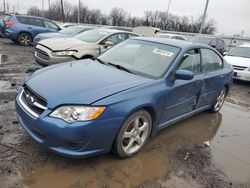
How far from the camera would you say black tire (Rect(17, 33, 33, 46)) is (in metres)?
13.3

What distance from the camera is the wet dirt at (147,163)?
279 cm

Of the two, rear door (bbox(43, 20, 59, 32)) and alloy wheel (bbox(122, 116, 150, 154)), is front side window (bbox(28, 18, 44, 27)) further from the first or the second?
alloy wheel (bbox(122, 116, 150, 154))

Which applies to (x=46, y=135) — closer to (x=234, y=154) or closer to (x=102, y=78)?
(x=102, y=78)

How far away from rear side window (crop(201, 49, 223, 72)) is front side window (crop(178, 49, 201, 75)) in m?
0.19

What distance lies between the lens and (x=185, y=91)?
153 inches

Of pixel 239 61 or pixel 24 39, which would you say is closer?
pixel 239 61

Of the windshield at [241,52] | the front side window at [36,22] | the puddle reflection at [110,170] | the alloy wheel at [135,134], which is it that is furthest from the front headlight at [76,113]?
the front side window at [36,22]

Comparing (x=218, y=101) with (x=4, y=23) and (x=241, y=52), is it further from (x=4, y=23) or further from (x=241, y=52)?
(x=4, y=23)

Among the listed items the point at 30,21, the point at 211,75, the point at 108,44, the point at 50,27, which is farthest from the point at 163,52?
the point at 50,27

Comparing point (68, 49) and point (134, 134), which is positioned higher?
point (68, 49)

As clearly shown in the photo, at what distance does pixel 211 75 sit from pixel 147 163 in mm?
2289

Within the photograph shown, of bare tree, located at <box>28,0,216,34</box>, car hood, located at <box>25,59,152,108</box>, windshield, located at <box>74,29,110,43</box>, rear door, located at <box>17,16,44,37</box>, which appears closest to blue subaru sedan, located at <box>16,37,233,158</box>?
car hood, located at <box>25,59,152,108</box>

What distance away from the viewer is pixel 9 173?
274 centimetres

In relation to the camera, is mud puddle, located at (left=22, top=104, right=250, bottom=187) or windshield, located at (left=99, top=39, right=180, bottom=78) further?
windshield, located at (left=99, top=39, right=180, bottom=78)
